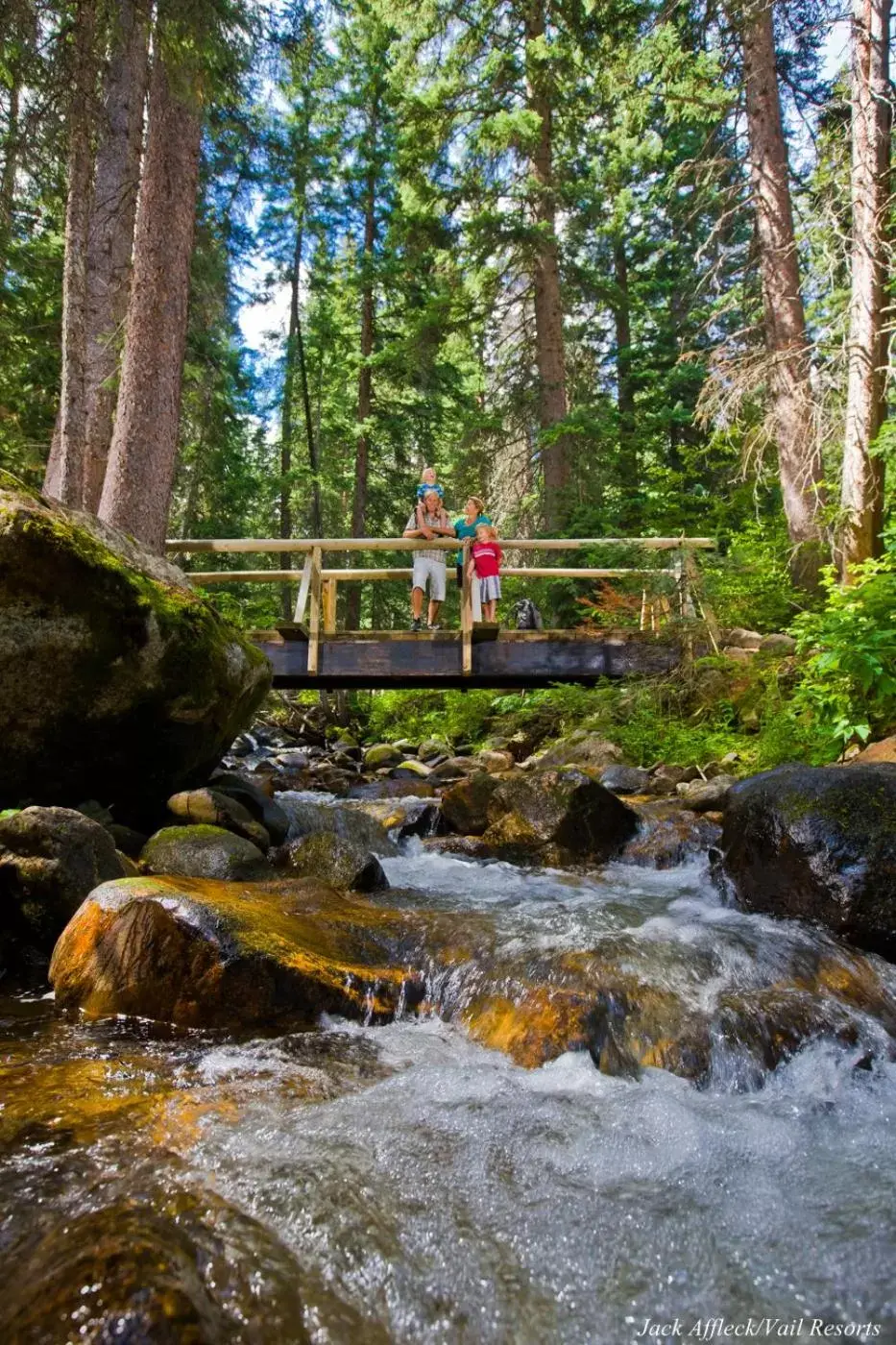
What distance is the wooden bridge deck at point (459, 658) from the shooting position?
10.9 metres

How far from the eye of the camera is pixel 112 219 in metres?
11.1

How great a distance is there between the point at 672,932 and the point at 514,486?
15.2 m

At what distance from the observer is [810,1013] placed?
11.5 feet

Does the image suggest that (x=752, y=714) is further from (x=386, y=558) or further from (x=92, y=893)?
(x=386, y=558)

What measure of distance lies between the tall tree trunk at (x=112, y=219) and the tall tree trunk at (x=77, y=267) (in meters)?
1.49

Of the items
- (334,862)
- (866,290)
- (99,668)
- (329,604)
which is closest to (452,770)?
(329,604)

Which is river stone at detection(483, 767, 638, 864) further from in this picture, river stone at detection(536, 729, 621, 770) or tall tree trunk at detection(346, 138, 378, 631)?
tall tree trunk at detection(346, 138, 378, 631)

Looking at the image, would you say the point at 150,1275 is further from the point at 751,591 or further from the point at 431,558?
the point at 751,591

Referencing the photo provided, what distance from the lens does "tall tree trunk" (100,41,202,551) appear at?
26.9 feet

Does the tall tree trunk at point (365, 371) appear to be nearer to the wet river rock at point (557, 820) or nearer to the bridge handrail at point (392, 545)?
the bridge handrail at point (392, 545)

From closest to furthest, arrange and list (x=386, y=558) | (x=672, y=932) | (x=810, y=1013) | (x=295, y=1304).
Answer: (x=295, y=1304) → (x=810, y=1013) → (x=672, y=932) → (x=386, y=558)

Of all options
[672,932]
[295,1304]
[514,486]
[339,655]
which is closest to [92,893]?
[295,1304]

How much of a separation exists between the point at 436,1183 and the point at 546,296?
1727 cm

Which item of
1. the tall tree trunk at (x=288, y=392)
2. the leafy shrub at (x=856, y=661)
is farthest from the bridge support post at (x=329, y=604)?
the tall tree trunk at (x=288, y=392)
